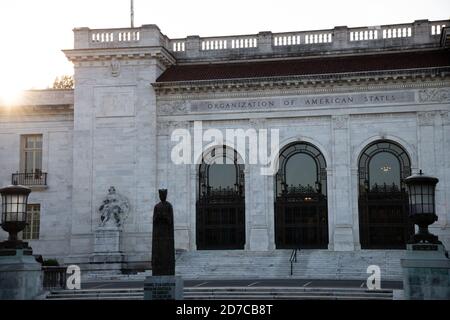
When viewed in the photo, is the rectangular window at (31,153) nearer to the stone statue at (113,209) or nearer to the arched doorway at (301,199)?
the stone statue at (113,209)

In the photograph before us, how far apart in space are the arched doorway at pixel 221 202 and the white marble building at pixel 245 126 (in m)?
0.13

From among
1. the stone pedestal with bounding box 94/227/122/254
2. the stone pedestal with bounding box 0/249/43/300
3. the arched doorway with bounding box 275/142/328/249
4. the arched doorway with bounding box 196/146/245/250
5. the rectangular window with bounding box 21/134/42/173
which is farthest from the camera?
the rectangular window with bounding box 21/134/42/173

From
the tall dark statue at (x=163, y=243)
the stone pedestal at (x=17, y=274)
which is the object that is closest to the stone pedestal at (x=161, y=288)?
the tall dark statue at (x=163, y=243)

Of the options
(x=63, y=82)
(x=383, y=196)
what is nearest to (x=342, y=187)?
(x=383, y=196)

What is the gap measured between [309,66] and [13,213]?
23014mm

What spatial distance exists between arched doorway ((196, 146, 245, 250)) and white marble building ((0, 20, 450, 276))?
13 centimetres

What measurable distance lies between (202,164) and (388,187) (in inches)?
427

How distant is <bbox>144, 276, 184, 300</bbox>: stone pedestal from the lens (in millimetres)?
21359

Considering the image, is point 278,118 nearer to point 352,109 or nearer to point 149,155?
point 352,109

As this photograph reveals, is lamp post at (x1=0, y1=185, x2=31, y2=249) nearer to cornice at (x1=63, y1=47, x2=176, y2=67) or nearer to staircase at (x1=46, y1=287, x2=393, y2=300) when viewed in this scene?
staircase at (x1=46, y1=287, x2=393, y2=300)

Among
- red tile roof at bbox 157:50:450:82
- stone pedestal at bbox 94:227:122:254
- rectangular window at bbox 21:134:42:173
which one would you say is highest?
red tile roof at bbox 157:50:450:82

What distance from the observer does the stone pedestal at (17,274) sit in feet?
81.8

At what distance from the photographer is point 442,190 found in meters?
40.0

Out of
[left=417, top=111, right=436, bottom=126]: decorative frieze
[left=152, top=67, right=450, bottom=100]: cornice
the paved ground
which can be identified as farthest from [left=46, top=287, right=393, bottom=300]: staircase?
[left=152, top=67, right=450, bottom=100]: cornice
